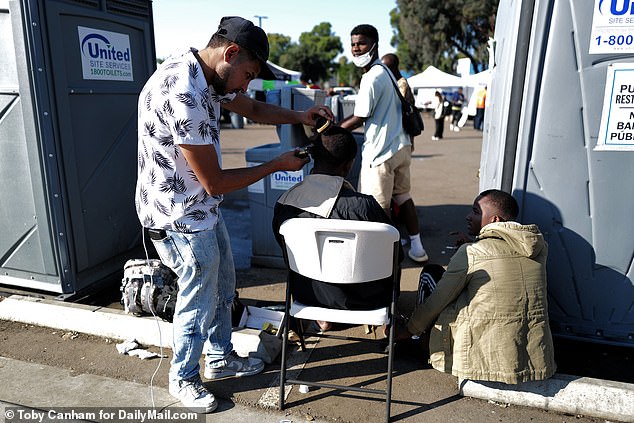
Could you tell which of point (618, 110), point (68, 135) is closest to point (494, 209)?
point (618, 110)

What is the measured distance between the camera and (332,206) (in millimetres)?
2561

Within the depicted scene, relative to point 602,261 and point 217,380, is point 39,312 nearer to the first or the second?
point 217,380

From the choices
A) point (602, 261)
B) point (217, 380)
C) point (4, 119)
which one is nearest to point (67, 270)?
point (4, 119)

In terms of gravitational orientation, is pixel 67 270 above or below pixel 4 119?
below

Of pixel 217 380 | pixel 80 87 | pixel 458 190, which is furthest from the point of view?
pixel 458 190

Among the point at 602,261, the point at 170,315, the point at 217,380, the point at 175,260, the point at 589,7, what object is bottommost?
the point at 217,380

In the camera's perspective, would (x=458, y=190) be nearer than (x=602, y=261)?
No

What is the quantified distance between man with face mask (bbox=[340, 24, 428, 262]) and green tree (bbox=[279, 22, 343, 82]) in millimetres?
59130

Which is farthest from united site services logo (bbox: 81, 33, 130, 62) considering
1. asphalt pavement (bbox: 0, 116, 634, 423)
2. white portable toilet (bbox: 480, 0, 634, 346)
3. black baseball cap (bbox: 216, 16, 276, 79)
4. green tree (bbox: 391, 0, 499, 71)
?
green tree (bbox: 391, 0, 499, 71)

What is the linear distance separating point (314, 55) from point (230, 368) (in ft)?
207

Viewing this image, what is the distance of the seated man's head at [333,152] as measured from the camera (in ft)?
8.86

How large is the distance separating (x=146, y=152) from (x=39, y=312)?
199 cm

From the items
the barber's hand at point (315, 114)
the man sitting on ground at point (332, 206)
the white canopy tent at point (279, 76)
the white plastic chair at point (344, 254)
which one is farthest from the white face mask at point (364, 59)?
the white canopy tent at point (279, 76)

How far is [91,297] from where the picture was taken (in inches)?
153
